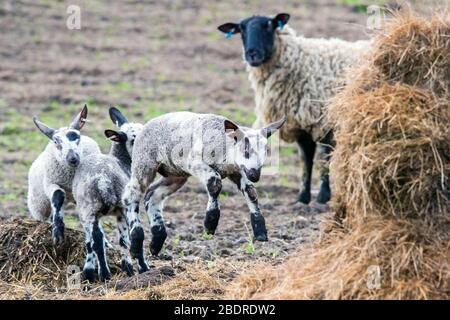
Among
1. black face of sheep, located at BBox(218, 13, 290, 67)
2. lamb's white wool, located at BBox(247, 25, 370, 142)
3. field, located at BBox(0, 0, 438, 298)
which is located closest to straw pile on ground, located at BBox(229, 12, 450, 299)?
field, located at BBox(0, 0, 438, 298)

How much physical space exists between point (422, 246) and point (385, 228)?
321 mm

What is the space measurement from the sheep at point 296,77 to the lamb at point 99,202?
4499mm

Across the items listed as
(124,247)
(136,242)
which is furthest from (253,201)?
(124,247)

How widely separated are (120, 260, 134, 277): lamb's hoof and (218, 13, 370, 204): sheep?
493 cm

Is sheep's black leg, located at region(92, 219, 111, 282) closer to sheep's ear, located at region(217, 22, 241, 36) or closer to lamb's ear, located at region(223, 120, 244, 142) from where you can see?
lamb's ear, located at region(223, 120, 244, 142)

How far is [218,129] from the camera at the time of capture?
9.90 metres

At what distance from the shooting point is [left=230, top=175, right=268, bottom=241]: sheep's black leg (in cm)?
990

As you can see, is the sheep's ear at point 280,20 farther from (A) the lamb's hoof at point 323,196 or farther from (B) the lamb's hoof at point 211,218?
(B) the lamb's hoof at point 211,218

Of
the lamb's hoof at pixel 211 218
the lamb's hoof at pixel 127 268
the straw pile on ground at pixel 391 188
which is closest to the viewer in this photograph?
the straw pile on ground at pixel 391 188

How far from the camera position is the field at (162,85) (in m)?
12.0

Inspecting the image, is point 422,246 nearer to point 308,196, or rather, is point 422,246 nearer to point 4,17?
point 308,196

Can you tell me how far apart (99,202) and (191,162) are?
101 cm

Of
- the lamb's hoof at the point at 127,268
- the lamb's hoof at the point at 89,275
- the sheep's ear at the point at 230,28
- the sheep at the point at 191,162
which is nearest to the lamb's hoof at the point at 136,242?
the sheep at the point at 191,162

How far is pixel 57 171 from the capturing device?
1069 cm
